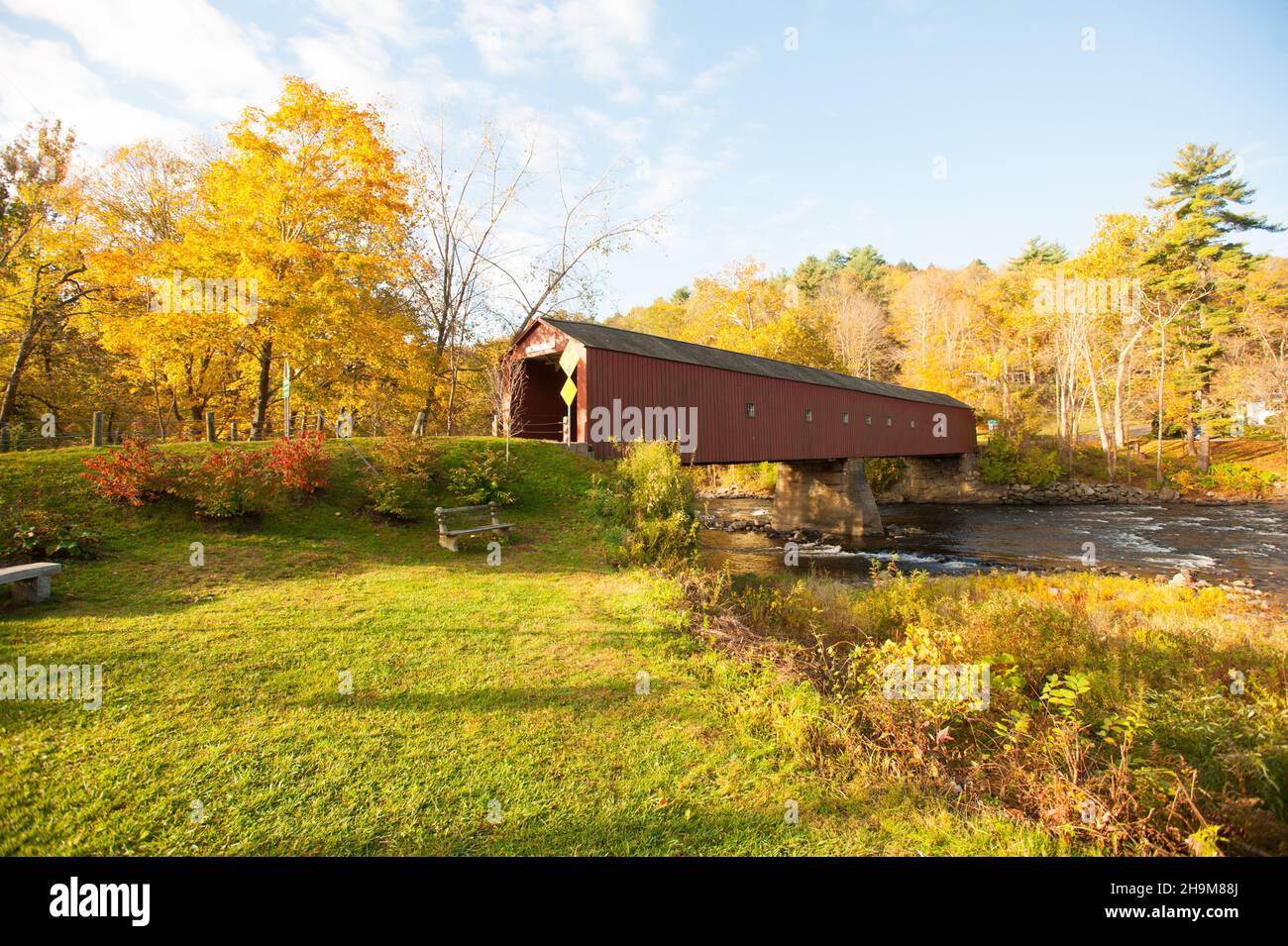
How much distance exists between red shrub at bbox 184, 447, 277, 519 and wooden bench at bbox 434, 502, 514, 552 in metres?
2.88

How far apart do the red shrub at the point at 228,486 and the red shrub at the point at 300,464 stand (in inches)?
12.3

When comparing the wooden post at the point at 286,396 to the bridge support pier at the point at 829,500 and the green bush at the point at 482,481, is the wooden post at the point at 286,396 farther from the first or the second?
the bridge support pier at the point at 829,500

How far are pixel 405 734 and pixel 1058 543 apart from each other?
63.7ft

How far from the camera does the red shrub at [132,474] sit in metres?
7.81

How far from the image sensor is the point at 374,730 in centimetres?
351

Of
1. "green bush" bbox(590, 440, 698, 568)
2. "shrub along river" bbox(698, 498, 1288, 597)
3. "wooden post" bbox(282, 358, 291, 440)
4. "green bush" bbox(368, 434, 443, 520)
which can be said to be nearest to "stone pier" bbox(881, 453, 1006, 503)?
"shrub along river" bbox(698, 498, 1288, 597)

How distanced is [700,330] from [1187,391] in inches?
1048

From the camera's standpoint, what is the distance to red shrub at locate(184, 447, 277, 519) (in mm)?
8102

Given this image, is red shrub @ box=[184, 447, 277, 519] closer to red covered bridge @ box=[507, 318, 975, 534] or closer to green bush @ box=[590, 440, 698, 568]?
green bush @ box=[590, 440, 698, 568]

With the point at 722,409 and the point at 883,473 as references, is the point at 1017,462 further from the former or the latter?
the point at 722,409

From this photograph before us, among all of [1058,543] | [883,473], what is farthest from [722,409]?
[883,473]

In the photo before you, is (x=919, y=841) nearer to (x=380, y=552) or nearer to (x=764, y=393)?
(x=380, y=552)

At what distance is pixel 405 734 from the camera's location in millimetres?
3486

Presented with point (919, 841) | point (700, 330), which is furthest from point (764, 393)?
point (700, 330)
